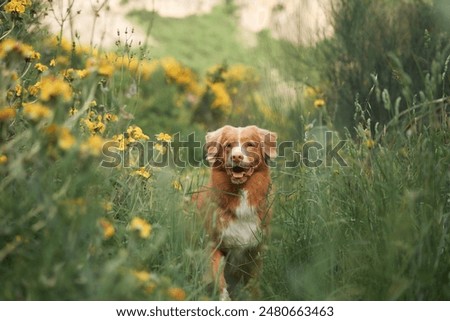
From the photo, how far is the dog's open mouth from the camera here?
4301mm

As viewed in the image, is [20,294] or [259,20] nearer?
[20,294]

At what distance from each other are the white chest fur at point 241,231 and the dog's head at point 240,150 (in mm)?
155

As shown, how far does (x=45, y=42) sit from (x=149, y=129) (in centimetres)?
286

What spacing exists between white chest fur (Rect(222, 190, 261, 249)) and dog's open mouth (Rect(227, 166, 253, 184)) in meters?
0.10

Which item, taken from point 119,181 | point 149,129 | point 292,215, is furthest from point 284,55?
point 119,181

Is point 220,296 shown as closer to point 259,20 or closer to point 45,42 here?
point 45,42

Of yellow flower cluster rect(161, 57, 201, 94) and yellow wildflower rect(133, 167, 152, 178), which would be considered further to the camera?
yellow flower cluster rect(161, 57, 201, 94)

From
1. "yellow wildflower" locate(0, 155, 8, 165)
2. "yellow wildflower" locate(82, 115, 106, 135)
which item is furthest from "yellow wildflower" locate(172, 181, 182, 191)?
"yellow wildflower" locate(0, 155, 8, 165)

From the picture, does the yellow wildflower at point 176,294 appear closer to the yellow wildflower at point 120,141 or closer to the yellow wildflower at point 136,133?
the yellow wildflower at point 120,141

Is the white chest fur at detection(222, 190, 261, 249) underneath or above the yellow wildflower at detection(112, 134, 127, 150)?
underneath

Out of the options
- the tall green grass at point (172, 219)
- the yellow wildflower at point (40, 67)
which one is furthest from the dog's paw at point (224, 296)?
the yellow wildflower at point (40, 67)

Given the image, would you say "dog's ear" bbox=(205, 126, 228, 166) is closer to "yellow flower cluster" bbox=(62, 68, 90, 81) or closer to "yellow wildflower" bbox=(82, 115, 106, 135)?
"yellow wildflower" bbox=(82, 115, 106, 135)

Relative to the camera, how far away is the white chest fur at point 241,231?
4301mm

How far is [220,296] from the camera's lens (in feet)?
12.6
